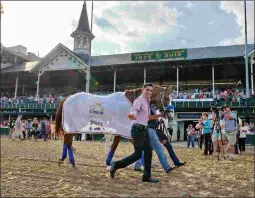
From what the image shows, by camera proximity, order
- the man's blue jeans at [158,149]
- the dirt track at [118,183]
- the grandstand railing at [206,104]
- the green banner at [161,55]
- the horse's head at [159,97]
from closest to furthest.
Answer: the dirt track at [118,183] < the man's blue jeans at [158,149] < the horse's head at [159,97] < the grandstand railing at [206,104] < the green banner at [161,55]

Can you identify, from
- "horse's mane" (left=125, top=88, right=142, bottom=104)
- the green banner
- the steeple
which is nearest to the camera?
"horse's mane" (left=125, top=88, right=142, bottom=104)

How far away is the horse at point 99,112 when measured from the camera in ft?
22.4

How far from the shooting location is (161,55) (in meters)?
27.7

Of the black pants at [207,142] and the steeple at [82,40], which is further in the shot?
the steeple at [82,40]

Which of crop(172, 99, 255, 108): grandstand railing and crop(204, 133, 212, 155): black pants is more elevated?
crop(172, 99, 255, 108): grandstand railing

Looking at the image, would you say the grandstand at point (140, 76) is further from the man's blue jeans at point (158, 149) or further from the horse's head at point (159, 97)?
the man's blue jeans at point (158, 149)

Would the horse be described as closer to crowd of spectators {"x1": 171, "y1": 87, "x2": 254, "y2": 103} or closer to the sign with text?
crowd of spectators {"x1": 171, "y1": 87, "x2": 254, "y2": 103}

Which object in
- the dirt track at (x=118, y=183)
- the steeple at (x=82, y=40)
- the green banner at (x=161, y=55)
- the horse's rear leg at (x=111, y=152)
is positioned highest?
the steeple at (x=82, y=40)

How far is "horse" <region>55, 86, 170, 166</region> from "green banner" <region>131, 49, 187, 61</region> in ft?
66.6

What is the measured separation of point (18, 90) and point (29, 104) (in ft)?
24.1

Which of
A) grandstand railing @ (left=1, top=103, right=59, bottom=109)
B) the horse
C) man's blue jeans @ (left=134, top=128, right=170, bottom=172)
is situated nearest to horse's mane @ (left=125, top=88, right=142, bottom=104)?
the horse

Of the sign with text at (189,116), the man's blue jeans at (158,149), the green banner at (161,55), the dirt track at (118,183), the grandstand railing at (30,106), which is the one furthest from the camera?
the grandstand railing at (30,106)

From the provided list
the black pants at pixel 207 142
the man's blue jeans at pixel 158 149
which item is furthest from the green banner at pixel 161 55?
the man's blue jeans at pixel 158 149

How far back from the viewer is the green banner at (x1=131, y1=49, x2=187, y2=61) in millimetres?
26984
